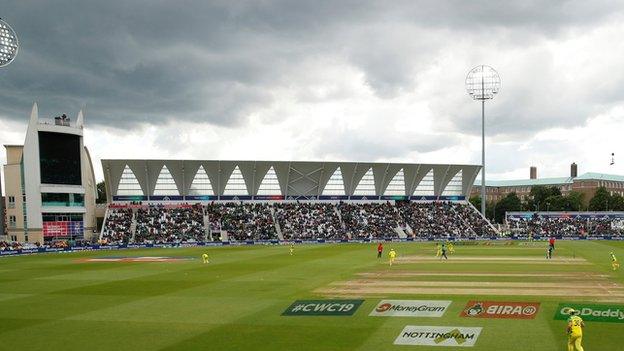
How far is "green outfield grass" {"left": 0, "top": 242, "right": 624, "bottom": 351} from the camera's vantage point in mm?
18391

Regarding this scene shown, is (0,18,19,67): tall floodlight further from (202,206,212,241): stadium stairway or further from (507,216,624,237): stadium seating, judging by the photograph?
(507,216,624,237): stadium seating

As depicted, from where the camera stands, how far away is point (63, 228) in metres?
80.6

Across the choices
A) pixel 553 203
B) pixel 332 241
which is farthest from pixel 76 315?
pixel 553 203

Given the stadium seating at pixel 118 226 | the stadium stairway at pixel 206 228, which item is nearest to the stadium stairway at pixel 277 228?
the stadium stairway at pixel 206 228

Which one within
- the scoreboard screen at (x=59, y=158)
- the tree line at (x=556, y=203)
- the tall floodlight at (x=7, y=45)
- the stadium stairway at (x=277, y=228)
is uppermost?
the tall floodlight at (x=7, y=45)

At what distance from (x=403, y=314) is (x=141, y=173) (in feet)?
248

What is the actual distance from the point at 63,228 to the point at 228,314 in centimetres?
6528

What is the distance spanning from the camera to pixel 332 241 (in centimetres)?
8838

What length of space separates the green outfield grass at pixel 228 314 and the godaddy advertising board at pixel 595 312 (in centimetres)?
51

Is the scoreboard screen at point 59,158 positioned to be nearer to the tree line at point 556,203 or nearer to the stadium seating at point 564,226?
the stadium seating at point 564,226

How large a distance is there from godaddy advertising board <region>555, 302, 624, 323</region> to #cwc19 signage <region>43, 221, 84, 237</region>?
72010mm

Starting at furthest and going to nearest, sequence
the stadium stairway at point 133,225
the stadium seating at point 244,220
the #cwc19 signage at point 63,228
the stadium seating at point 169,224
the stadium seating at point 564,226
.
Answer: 1. the stadium seating at point 564,226
2. the stadium seating at point 244,220
3. the stadium stairway at point 133,225
4. the stadium seating at point 169,224
5. the #cwc19 signage at point 63,228

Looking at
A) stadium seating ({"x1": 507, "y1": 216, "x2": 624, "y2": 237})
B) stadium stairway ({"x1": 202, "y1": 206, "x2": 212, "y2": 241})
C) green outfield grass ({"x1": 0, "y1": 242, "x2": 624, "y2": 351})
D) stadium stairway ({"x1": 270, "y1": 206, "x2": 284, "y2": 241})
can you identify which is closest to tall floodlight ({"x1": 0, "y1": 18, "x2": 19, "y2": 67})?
green outfield grass ({"x1": 0, "y1": 242, "x2": 624, "y2": 351})

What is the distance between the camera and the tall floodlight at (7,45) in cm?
4519
